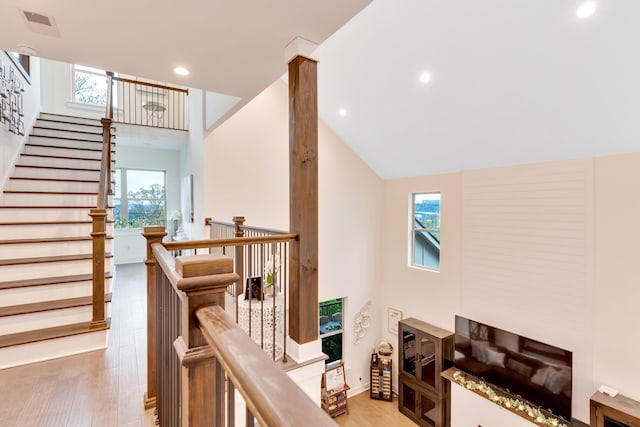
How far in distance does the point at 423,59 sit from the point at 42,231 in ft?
15.8

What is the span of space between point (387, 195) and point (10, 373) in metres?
6.18

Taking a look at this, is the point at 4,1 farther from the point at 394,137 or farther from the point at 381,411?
the point at 381,411

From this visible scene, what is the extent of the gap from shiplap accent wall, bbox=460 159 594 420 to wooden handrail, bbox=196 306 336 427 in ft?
16.5

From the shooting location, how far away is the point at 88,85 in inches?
260

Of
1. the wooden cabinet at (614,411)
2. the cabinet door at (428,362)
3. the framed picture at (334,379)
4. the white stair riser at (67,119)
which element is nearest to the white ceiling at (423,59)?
the wooden cabinet at (614,411)

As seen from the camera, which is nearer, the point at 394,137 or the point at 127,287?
the point at 127,287

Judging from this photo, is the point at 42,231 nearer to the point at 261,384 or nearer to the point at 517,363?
the point at 261,384

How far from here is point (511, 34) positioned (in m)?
3.22

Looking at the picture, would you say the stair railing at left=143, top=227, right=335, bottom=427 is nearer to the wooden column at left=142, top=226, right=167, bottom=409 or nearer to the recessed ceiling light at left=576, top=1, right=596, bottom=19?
the wooden column at left=142, top=226, right=167, bottom=409

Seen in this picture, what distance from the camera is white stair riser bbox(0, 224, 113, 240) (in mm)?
3180

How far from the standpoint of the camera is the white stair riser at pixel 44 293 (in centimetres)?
270

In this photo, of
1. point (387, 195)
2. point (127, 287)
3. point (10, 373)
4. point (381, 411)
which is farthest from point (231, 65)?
point (381, 411)

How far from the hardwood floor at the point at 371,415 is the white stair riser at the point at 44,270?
4755 millimetres

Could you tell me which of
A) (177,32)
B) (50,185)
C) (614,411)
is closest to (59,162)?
(50,185)
